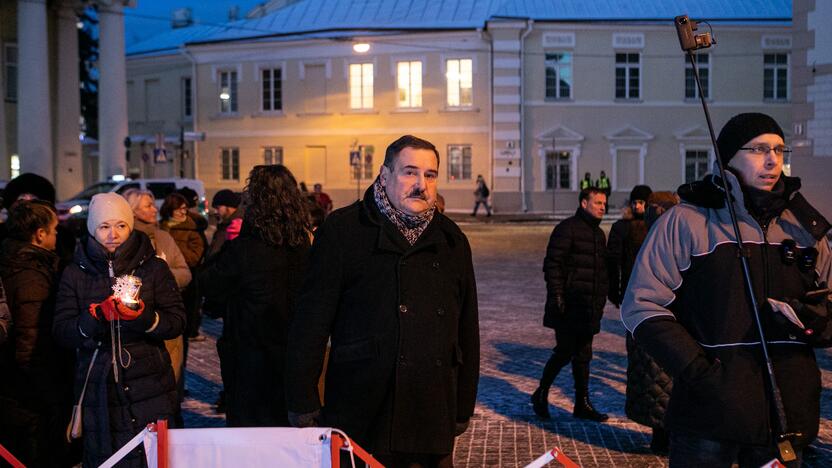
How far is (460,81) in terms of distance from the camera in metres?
49.2

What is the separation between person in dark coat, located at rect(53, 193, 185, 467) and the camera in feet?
18.5

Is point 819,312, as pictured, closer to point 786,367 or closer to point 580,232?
point 786,367

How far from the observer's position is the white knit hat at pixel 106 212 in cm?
579

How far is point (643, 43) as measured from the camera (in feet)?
159

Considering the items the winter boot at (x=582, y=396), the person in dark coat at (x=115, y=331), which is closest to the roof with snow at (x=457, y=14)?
the winter boot at (x=582, y=396)

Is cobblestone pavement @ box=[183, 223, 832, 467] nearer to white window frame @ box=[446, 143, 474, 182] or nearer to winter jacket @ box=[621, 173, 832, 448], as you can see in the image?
winter jacket @ box=[621, 173, 832, 448]

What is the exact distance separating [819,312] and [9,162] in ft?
116

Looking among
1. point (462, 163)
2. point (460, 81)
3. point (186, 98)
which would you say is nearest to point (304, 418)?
point (462, 163)

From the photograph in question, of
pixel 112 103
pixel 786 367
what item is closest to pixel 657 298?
pixel 786 367

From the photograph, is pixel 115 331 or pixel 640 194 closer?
pixel 115 331

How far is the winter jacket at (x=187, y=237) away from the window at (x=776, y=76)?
140 ft

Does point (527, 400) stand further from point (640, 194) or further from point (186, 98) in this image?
point (186, 98)

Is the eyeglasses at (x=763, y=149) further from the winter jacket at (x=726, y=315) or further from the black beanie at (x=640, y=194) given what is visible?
the black beanie at (x=640, y=194)

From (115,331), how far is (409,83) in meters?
45.3
